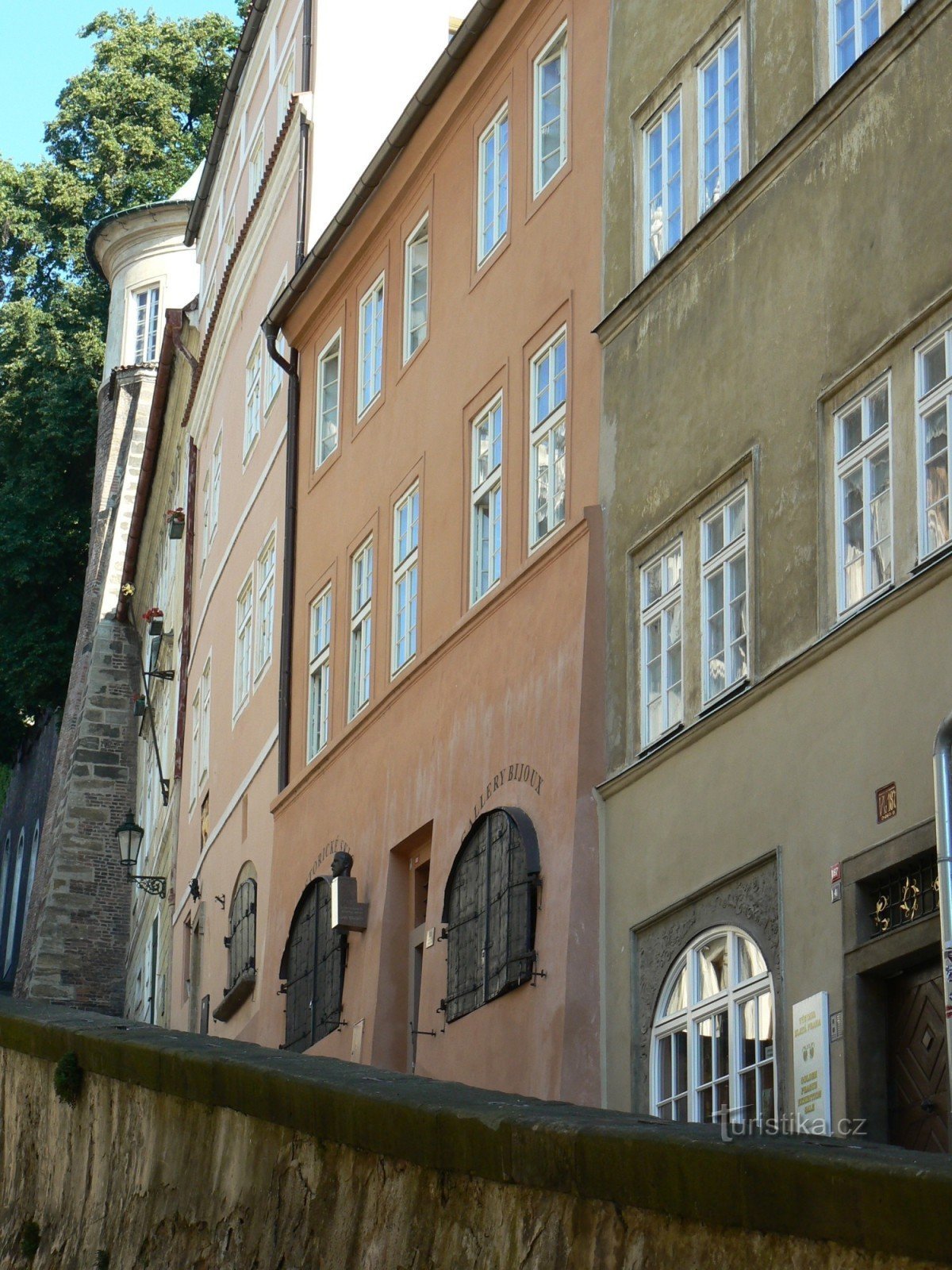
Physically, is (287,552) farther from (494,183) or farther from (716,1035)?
(716,1035)

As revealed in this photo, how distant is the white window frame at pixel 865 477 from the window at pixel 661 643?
203 centimetres

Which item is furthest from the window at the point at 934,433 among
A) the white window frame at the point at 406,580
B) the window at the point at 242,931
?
the window at the point at 242,931

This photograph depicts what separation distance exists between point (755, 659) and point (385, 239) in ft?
31.3

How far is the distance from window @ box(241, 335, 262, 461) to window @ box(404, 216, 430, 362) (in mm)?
5608

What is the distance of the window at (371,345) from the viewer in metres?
20.9

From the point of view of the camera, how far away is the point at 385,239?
21.0 m

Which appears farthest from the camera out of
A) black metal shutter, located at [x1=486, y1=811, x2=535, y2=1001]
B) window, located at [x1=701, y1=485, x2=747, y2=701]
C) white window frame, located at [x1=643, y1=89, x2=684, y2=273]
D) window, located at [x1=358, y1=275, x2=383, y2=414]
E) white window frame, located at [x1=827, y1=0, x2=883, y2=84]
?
window, located at [x1=358, y1=275, x2=383, y2=414]

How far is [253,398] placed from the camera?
26.6 meters

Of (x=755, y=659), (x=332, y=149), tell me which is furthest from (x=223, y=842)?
(x=755, y=659)

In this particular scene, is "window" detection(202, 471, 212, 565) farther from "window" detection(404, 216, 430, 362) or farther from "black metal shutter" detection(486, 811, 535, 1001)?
"black metal shutter" detection(486, 811, 535, 1001)

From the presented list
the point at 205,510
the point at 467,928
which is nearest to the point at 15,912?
the point at 205,510

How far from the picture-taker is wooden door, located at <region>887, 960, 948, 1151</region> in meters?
10.5

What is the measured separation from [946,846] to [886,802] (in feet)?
3.16

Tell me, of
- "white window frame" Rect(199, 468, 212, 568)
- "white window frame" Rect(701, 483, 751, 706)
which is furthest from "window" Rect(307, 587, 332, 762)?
"white window frame" Rect(701, 483, 751, 706)
